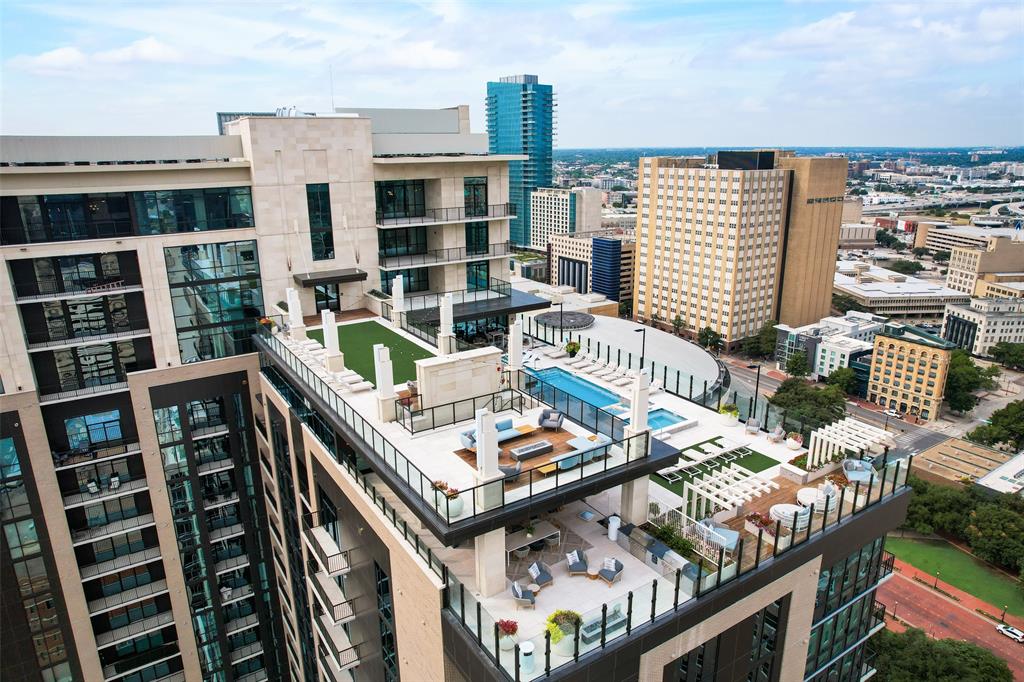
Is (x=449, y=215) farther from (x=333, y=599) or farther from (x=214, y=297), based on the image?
(x=333, y=599)

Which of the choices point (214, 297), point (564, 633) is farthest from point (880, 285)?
point (564, 633)

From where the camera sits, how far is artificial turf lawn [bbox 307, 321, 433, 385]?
2844 centimetres

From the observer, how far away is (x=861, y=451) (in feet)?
78.7

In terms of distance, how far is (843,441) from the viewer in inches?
963

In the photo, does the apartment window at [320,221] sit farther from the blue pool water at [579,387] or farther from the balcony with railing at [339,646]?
the balcony with railing at [339,646]

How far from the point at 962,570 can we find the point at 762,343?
67280 mm

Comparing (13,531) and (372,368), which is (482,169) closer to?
(372,368)

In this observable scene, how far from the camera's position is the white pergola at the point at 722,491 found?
71.8 feet

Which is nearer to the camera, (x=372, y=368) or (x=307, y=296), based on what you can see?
(x=372, y=368)

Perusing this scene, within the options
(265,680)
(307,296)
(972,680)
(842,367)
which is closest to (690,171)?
(842,367)

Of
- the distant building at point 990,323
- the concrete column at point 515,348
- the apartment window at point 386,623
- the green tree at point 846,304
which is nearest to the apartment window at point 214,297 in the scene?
the concrete column at point 515,348

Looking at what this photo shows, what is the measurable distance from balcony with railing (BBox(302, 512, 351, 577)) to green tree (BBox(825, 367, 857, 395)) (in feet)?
371

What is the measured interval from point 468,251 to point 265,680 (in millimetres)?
30963

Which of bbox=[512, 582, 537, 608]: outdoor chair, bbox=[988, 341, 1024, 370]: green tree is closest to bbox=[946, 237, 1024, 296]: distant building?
bbox=[988, 341, 1024, 370]: green tree
